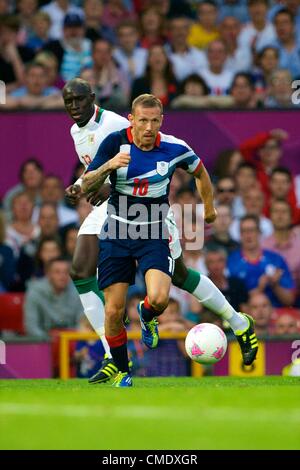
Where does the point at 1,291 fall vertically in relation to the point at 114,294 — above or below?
above

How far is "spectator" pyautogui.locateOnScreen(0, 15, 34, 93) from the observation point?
1623cm

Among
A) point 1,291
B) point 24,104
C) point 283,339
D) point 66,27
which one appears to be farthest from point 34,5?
point 283,339

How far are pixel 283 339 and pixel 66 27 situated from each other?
5.65 m

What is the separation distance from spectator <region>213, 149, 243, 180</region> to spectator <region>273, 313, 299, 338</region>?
1.90 metres

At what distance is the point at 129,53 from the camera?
54.7 feet

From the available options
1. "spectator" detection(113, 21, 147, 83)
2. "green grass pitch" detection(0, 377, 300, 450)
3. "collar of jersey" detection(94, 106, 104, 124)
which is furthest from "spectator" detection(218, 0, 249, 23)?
"green grass pitch" detection(0, 377, 300, 450)

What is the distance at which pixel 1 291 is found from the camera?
14.7 meters

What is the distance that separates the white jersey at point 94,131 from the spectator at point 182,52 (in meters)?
5.48

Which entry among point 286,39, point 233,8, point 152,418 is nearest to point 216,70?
point 286,39

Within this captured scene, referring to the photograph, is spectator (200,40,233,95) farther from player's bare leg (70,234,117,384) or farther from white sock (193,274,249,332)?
white sock (193,274,249,332)

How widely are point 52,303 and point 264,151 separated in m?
3.23

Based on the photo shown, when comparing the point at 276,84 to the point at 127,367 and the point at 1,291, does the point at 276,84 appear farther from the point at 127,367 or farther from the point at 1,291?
the point at 127,367

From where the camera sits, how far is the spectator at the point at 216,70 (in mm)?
16406

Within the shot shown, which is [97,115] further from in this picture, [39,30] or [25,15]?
[25,15]
